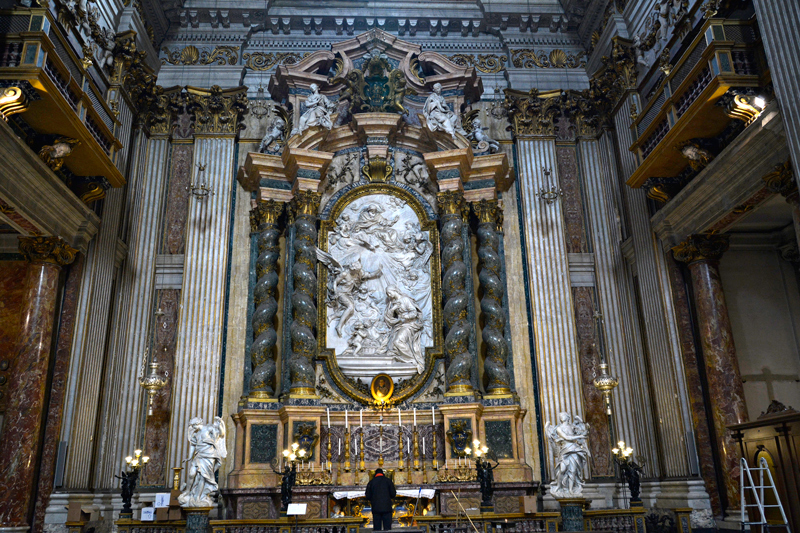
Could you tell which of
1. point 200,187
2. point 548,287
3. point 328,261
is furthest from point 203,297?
point 548,287

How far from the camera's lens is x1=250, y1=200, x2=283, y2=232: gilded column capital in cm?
1362

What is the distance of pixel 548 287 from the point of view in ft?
44.5

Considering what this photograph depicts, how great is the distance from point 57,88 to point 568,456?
912 centimetres

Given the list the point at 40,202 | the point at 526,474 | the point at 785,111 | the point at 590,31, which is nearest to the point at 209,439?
the point at 40,202

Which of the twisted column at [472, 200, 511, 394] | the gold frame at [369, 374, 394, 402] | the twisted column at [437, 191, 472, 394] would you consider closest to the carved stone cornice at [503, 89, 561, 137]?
the twisted column at [472, 200, 511, 394]

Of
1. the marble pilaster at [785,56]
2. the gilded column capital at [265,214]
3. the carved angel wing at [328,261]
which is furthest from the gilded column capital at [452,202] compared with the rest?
the marble pilaster at [785,56]

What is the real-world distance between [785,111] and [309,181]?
846 centimetres

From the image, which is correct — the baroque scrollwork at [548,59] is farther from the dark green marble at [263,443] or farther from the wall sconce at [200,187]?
the dark green marble at [263,443]

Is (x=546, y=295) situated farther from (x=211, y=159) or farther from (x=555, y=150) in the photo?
(x=211, y=159)

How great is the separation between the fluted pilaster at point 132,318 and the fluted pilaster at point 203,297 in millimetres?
691

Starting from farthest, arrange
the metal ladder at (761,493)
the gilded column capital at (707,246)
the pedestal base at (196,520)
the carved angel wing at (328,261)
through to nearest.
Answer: the carved angel wing at (328,261)
the gilded column capital at (707,246)
the pedestal base at (196,520)
the metal ladder at (761,493)

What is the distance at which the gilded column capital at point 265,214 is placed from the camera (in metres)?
13.6

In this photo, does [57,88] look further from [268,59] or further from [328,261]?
[268,59]

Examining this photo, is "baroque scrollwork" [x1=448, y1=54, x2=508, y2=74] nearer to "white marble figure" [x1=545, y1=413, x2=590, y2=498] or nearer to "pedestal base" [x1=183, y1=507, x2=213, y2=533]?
"white marble figure" [x1=545, y1=413, x2=590, y2=498]
